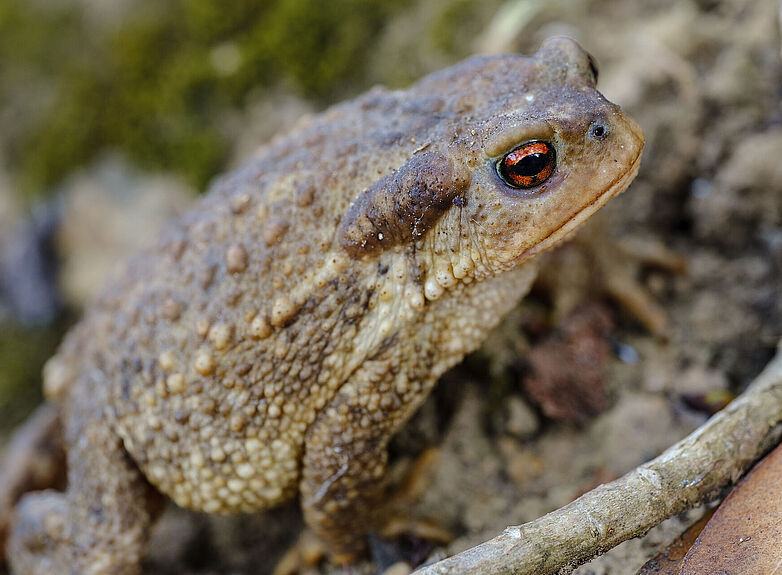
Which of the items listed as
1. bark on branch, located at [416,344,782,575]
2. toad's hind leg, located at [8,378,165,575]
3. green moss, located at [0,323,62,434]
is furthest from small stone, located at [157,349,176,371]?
green moss, located at [0,323,62,434]

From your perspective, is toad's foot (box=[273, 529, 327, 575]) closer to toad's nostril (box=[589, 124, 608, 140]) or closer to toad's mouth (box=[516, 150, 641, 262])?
toad's mouth (box=[516, 150, 641, 262])

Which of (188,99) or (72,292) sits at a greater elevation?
(188,99)

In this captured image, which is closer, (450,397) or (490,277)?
(490,277)

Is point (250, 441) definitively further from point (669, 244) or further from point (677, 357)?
point (669, 244)

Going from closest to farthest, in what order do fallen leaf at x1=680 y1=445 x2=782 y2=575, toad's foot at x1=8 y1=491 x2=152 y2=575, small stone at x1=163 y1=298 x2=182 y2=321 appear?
fallen leaf at x1=680 y1=445 x2=782 y2=575 → small stone at x1=163 y1=298 x2=182 y2=321 → toad's foot at x1=8 y1=491 x2=152 y2=575

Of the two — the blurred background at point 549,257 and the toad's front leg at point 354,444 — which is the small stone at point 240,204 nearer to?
the toad's front leg at point 354,444

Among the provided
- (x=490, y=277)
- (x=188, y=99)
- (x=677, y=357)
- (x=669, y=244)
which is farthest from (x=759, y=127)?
(x=188, y=99)

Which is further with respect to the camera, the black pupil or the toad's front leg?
the toad's front leg
